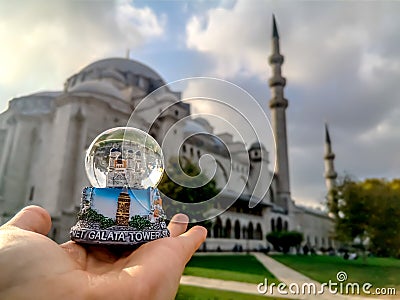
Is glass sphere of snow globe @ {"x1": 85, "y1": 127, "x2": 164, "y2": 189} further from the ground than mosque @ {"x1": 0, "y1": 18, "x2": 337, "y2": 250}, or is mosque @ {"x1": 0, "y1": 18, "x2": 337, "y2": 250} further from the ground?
mosque @ {"x1": 0, "y1": 18, "x2": 337, "y2": 250}

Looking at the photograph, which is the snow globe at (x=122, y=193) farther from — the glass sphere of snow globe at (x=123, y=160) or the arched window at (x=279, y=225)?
the arched window at (x=279, y=225)

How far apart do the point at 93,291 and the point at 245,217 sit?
2347cm

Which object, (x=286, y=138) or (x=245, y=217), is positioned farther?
Answer: (x=286, y=138)

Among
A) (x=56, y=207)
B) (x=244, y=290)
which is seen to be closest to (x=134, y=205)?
(x=244, y=290)

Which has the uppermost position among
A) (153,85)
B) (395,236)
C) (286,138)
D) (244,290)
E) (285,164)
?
(153,85)

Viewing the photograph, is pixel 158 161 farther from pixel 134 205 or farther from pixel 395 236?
pixel 395 236

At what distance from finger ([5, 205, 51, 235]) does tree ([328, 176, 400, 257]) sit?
14400 mm

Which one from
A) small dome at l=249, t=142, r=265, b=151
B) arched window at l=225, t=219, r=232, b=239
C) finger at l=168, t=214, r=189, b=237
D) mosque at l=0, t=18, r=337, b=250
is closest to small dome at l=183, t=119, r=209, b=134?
small dome at l=249, t=142, r=265, b=151

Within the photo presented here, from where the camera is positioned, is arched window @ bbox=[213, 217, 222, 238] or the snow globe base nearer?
the snow globe base

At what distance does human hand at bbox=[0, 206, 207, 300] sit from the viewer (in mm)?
878

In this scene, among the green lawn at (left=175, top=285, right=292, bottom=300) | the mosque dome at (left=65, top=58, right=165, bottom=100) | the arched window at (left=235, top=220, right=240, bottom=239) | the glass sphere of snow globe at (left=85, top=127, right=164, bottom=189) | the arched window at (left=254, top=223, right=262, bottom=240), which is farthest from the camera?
the mosque dome at (left=65, top=58, right=165, bottom=100)

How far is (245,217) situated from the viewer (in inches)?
926

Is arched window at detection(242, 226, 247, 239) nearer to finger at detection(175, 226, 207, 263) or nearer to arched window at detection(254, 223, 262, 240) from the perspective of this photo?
arched window at detection(254, 223, 262, 240)

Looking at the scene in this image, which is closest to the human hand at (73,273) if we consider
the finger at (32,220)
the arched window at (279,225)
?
the finger at (32,220)
